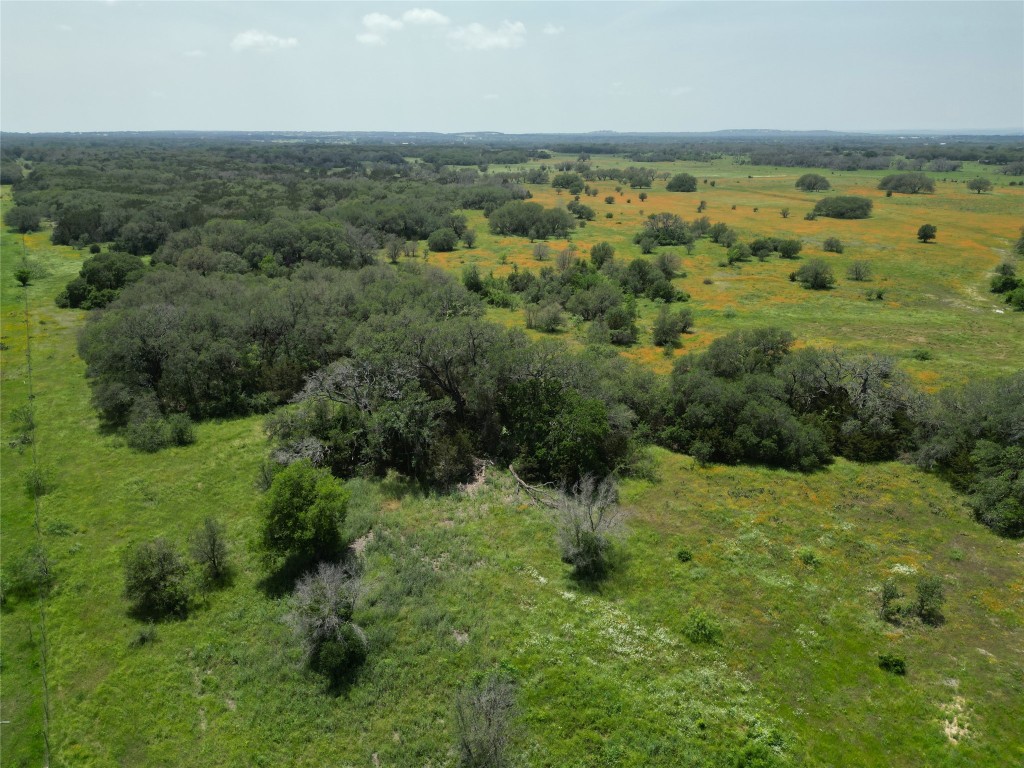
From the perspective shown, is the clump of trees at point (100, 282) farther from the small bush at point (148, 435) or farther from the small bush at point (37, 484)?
the small bush at point (37, 484)

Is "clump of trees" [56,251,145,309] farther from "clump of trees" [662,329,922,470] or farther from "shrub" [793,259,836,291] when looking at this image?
"shrub" [793,259,836,291]

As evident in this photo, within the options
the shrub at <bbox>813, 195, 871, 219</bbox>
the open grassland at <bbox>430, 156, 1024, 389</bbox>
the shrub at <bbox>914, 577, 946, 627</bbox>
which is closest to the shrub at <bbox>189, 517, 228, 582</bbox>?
the shrub at <bbox>914, 577, 946, 627</bbox>

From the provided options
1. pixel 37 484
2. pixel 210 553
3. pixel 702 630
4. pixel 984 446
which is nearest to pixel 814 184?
pixel 984 446

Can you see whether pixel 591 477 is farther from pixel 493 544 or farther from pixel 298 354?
pixel 298 354

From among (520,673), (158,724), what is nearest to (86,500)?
(158,724)

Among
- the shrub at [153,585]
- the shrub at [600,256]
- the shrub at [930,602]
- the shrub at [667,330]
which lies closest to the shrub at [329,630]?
the shrub at [153,585]
